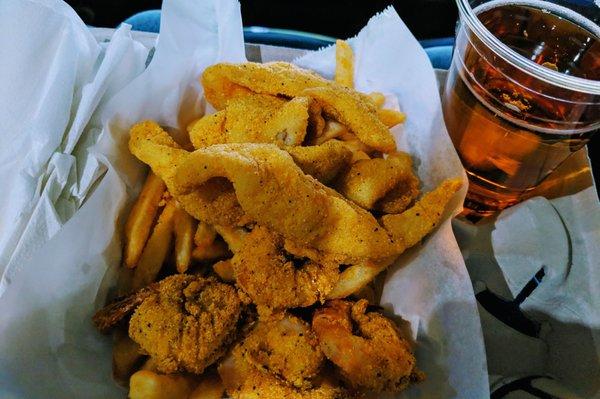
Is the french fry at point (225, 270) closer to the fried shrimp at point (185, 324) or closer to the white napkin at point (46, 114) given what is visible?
the fried shrimp at point (185, 324)

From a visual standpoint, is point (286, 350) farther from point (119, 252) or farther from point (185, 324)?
point (119, 252)

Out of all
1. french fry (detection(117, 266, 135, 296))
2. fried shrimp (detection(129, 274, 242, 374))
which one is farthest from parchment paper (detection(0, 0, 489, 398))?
fried shrimp (detection(129, 274, 242, 374))

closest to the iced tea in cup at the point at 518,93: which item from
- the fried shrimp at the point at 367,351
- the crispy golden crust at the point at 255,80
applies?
the crispy golden crust at the point at 255,80

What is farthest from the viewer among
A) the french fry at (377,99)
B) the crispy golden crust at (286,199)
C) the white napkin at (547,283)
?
the french fry at (377,99)

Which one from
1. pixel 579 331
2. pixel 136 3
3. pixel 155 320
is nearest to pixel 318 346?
pixel 155 320

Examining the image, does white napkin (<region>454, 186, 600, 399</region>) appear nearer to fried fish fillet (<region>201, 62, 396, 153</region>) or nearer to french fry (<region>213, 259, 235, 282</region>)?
fried fish fillet (<region>201, 62, 396, 153</region>)

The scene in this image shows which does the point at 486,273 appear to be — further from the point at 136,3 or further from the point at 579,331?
the point at 136,3

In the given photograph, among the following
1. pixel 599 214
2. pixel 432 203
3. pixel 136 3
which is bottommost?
pixel 136 3
